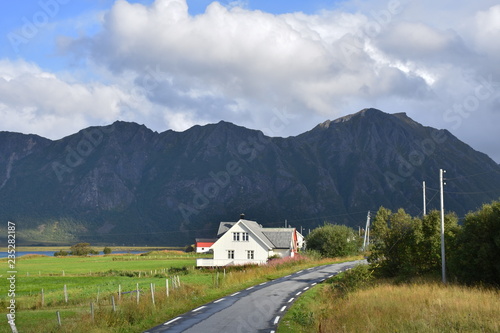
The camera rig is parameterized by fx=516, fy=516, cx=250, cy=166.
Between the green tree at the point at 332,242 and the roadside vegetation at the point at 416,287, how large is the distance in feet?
145

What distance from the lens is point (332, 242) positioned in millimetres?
85125

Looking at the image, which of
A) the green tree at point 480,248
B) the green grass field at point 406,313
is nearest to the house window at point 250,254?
the green tree at point 480,248

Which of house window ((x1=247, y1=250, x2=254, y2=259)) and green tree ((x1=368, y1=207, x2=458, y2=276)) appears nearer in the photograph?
green tree ((x1=368, y1=207, x2=458, y2=276))

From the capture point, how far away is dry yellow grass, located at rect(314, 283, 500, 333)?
1716cm

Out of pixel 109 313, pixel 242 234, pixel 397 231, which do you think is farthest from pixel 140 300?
pixel 242 234

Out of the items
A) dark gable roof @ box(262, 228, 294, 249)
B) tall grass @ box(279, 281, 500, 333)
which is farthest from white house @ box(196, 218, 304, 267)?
tall grass @ box(279, 281, 500, 333)

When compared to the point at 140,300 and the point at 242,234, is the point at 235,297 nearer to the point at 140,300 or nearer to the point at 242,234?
the point at 140,300

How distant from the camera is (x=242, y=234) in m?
80.3

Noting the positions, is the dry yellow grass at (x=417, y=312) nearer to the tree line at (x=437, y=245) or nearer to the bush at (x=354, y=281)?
the tree line at (x=437, y=245)

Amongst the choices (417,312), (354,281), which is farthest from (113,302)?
(354,281)

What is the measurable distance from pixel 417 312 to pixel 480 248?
10.6m

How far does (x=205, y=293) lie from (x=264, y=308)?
8.13 meters

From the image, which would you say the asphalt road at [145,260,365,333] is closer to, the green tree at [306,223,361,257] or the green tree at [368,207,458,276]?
the green tree at [368,207,458,276]

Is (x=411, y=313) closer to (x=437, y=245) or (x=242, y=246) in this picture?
(x=437, y=245)
